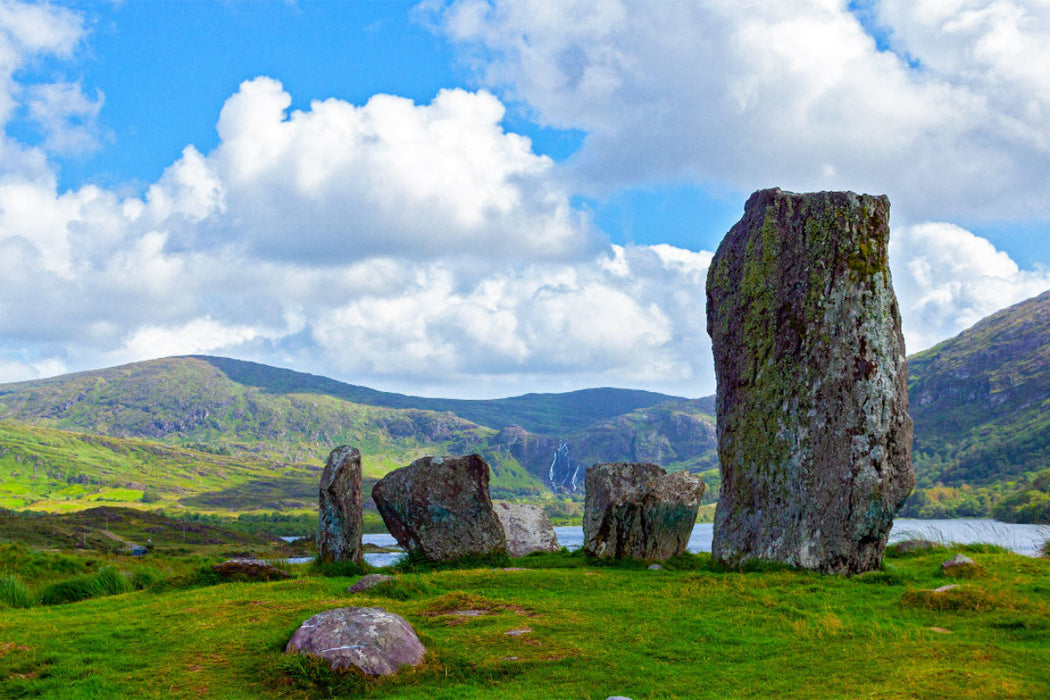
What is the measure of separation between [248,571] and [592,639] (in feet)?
38.0

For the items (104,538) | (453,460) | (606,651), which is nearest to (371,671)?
(606,651)

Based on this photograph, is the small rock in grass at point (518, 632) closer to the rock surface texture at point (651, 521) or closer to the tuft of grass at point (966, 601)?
the tuft of grass at point (966, 601)

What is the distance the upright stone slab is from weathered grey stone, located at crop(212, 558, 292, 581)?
1150 centimetres

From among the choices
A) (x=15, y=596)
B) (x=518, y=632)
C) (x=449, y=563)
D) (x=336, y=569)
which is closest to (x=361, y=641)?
(x=518, y=632)

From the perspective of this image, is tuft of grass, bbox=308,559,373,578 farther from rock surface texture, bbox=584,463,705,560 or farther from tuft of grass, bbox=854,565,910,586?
tuft of grass, bbox=854,565,910,586

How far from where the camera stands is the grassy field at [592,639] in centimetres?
995

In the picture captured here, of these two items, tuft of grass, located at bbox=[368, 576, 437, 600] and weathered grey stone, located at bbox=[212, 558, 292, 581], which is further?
weathered grey stone, located at bbox=[212, 558, 292, 581]

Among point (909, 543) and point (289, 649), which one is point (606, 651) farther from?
point (909, 543)

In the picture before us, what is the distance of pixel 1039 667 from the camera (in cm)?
998

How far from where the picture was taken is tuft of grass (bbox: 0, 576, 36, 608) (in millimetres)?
18438

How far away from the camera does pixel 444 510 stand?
24703 mm

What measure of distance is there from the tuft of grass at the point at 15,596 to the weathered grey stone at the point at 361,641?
11173 mm

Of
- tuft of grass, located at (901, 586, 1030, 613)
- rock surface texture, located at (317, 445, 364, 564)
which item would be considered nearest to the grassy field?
tuft of grass, located at (901, 586, 1030, 613)

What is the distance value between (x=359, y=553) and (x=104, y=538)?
102619mm
